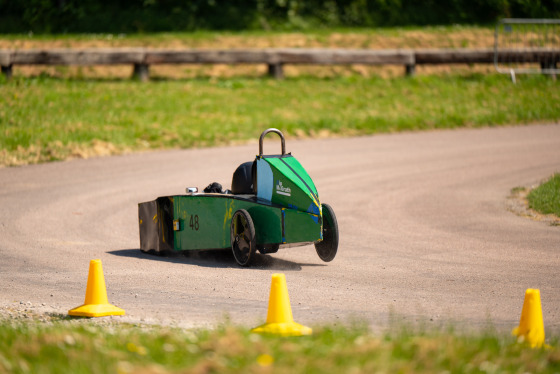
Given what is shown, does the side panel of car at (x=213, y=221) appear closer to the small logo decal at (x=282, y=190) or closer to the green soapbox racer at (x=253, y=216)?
the green soapbox racer at (x=253, y=216)

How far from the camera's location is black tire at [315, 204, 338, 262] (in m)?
9.04

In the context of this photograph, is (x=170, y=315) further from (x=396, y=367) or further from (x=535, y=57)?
(x=535, y=57)

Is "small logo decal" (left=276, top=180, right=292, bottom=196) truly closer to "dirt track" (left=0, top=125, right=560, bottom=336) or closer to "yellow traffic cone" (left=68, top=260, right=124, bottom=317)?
"dirt track" (left=0, top=125, right=560, bottom=336)

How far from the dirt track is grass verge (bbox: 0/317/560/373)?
1.23m

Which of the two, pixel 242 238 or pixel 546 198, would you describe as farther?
pixel 546 198

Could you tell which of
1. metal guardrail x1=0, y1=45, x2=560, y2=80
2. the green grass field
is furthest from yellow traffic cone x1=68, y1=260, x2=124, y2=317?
metal guardrail x1=0, y1=45, x2=560, y2=80

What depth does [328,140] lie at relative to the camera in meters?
19.8

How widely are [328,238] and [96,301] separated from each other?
9.94 ft

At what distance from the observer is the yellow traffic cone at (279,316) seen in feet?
19.1

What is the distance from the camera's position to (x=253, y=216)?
9.02 metres

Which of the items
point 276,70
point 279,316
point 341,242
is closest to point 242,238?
point 341,242

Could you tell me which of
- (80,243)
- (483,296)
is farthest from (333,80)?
(483,296)

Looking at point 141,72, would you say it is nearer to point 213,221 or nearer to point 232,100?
point 232,100

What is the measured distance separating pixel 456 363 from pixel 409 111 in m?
17.8
